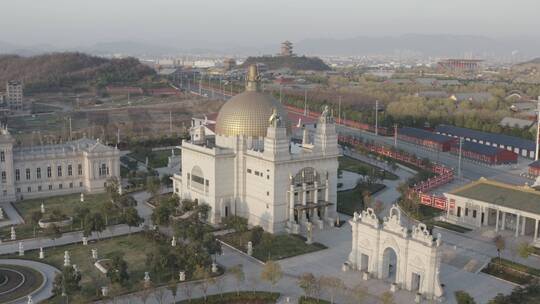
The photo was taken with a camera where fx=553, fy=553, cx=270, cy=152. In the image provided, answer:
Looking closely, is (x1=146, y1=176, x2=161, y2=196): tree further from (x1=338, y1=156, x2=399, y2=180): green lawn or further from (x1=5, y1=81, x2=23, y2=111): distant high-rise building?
(x1=5, y1=81, x2=23, y2=111): distant high-rise building

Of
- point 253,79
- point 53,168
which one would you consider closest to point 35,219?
point 53,168

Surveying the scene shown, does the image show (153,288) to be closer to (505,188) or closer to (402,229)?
(402,229)

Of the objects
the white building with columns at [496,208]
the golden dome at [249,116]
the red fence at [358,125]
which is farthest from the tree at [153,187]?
the red fence at [358,125]

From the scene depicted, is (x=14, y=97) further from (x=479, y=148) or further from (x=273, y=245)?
(x=273, y=245)

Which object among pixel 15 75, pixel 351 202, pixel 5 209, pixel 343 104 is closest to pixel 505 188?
pixel 351 202

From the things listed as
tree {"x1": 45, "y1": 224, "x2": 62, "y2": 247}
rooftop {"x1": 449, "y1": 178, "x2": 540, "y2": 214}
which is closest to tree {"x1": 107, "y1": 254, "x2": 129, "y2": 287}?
tree {"x1": 45, "y1": 224, "x2": 62, "y2": 247}

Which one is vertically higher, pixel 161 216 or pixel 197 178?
pixel 197 178

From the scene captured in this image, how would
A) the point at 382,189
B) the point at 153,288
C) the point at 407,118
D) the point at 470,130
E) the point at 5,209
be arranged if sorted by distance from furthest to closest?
the point at 407,118 < the point at 470,130 < the point at 382,189 < the point at 5,209 < the point at 153,288
